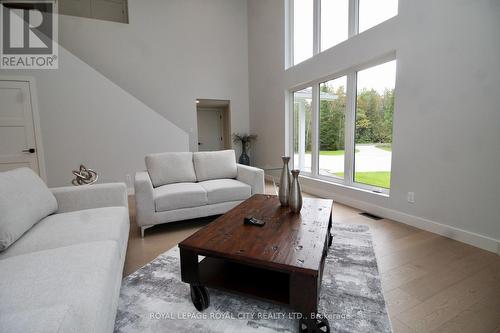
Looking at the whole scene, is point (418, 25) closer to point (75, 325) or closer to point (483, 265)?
point (483, 265)

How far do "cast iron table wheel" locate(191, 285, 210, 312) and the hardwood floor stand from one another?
0.72 meters

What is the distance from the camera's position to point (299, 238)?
138 cm

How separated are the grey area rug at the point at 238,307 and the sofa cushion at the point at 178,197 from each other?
766 mm

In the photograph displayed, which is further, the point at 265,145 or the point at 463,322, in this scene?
the point at 265,145

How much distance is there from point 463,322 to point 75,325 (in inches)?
71.0

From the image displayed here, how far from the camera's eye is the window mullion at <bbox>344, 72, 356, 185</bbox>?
11.1 feet

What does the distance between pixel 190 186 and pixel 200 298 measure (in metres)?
1.58

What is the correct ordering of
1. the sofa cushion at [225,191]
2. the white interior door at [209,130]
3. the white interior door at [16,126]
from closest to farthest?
the sofa cushion at [225,191]
the white interior door at [16,126]
the white interior door at [209,130]

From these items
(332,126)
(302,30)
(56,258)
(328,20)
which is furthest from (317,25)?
(56,258)

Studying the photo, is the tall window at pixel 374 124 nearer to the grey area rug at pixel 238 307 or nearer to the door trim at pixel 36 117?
the grey area rug at pixel 238 307

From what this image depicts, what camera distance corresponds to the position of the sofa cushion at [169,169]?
9.64ft

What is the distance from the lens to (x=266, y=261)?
1.14 meters

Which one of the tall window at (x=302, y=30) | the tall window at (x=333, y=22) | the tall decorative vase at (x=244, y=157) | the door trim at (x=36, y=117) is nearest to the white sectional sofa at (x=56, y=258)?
the door trim at (x=36, y=117)

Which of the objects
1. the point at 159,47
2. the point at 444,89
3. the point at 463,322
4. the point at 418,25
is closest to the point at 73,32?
the point at 159,47
